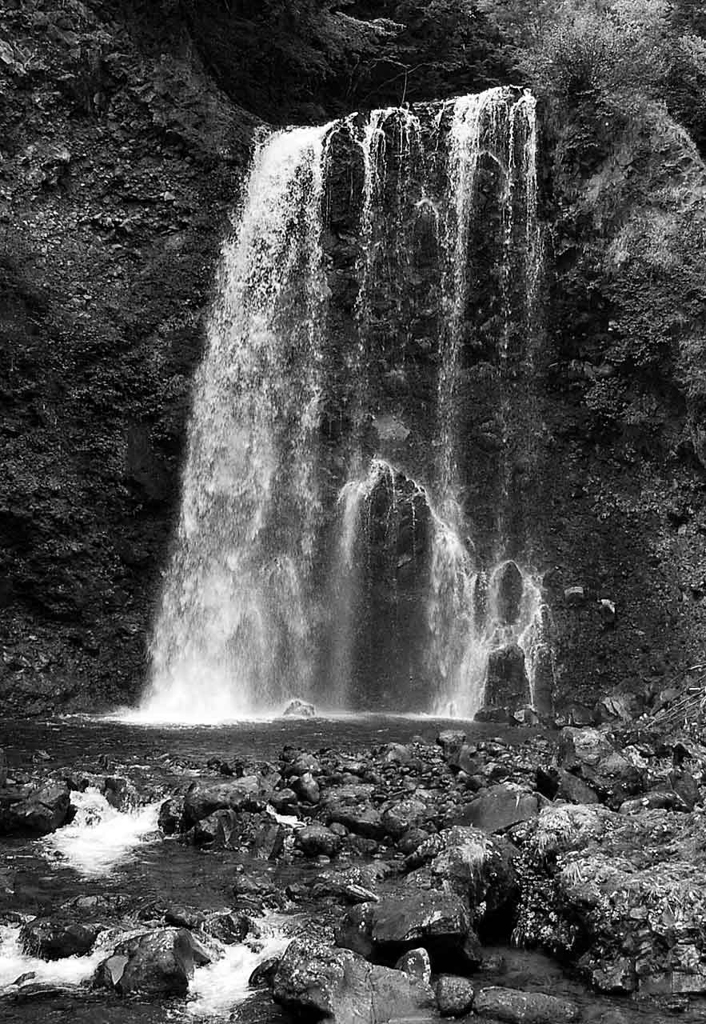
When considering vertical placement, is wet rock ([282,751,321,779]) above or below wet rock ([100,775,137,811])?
above

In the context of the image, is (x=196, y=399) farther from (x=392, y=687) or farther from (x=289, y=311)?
(x=392, y=687)

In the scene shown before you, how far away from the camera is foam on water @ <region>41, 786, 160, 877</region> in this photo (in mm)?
7590

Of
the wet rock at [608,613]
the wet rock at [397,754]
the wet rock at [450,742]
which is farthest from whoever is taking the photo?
the wet rock at [608,613]

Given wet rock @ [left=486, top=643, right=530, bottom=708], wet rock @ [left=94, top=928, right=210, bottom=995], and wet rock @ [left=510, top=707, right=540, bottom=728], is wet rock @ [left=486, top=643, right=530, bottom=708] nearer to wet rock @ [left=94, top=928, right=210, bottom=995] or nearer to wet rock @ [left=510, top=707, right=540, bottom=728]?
wet rock @ [left=510, top=707, right=540, bottom=728]

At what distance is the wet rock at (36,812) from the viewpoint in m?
8.26

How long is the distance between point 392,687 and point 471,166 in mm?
10129

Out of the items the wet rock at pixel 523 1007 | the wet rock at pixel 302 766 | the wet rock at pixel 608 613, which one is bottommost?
the wet rock at pixel 523 1007

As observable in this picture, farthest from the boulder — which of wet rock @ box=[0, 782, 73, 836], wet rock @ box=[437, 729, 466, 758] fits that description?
wet rock @ box=[0, 782, 73, 836]

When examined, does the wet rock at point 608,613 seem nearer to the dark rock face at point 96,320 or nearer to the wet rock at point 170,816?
the dark rock face at point 96,320

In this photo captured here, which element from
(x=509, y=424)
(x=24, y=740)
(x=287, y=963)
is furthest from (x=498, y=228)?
(x=287, y=963)

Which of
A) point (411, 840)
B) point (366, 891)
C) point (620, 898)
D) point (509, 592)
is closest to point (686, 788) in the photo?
point (620, 898)

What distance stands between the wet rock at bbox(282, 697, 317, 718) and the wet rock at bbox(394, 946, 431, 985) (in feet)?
29.7

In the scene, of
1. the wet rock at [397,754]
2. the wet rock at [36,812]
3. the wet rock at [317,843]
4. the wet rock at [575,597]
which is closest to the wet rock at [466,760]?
the wet rock at [397,754]

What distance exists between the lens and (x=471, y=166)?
18.5m
